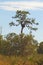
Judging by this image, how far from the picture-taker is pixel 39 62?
2336 centimetres

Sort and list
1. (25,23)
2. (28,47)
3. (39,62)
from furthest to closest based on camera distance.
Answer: (25,23), (28,47), (39,62)

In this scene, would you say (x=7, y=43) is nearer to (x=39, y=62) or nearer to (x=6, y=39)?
(x=6, y=39)

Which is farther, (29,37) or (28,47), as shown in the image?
(29,37)

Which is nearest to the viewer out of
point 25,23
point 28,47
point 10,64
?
point 10,64

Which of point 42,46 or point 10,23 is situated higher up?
point 10,23

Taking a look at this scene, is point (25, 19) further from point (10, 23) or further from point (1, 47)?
point (1, 47)

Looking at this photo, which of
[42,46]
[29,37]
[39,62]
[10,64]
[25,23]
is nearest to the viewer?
[10,64]

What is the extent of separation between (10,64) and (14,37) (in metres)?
18.9

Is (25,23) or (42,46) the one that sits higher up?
(25,23)

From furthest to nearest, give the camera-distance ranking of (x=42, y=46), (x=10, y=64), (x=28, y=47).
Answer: (x=42, y=46) < (x=28, y=47) < (x=10, y=64)

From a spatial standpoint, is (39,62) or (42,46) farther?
(42,46)

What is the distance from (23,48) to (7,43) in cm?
336

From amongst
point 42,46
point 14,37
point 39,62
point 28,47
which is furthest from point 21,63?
point 42,46

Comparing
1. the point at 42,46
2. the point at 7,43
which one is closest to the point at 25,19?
the point at 42,46
